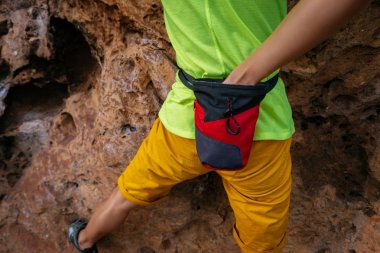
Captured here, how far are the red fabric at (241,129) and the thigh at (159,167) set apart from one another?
0.20 meters

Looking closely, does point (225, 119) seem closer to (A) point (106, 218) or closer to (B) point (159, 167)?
(B) point (159, 167)

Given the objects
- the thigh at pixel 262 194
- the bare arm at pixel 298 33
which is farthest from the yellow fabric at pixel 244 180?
the bare arm at pixel 298 33

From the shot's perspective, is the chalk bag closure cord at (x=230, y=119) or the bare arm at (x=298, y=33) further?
the chalk bag closure cord at (x=230, y=119)

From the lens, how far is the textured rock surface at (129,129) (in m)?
2.04

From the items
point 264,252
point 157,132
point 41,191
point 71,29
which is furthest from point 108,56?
point 264,252

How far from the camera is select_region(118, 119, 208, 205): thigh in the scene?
A: 1.64 m

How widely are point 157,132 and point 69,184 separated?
1022 mm

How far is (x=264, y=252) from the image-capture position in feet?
6.15

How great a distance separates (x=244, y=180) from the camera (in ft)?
5.32

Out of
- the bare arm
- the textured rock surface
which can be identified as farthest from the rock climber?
the textured rock surface

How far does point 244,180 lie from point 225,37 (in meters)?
0.59

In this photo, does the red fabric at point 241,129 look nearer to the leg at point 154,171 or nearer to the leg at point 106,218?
the leg at point 154,171

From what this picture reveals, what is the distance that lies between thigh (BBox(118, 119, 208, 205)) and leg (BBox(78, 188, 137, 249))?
109mm

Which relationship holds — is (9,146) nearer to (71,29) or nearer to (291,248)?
(71,29)
